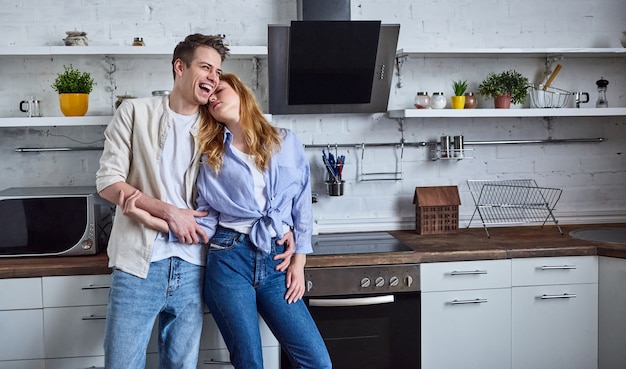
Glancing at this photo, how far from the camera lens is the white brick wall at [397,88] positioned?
3.18 m

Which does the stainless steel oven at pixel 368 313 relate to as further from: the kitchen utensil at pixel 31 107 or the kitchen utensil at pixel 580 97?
the kitchen utensil at pixel 31 107

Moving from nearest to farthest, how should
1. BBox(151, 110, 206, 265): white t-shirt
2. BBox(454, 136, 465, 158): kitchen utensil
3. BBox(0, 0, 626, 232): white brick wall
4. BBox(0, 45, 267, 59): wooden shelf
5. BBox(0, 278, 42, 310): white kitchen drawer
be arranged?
BBox(151, 110, 206, 265): white t-shirt
BBox(0, 278, 42, 310): white kitchen drawer
BBox(0, 45, 267, 59): wooden shelf
BBox(0, 0, 626, 232): white brick wall
BBox(454, 136, 465, 158): kitchen utensil

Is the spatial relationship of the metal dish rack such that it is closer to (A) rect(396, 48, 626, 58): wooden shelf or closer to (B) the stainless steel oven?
(A) rect(396, 48, 626, 58): wooden shelf

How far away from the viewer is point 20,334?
261cm

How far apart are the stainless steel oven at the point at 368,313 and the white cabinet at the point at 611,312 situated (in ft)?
Result: 2.85

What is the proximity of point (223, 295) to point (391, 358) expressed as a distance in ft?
2.96

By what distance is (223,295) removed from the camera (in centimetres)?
226

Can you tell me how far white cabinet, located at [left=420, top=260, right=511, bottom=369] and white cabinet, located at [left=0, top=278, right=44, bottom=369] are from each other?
165cm

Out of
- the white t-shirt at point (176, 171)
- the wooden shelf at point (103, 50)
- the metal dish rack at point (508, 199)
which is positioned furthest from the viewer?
the metal dish rack at point (508, 199)

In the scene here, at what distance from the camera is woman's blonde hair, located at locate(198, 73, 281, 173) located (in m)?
2.32

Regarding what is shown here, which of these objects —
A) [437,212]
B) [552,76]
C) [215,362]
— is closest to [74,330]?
[215,362]

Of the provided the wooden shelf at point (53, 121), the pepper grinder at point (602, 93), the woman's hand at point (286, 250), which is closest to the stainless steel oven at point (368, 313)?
→ the woman's hand at point (286, 250)

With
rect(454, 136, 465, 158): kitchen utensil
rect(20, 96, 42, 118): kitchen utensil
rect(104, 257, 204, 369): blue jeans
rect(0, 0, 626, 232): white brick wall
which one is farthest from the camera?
rect(454, 136, 465, 158): kitchen utensil

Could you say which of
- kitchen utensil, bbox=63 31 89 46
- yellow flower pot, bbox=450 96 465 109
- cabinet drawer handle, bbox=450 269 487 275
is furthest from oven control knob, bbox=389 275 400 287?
kitchen utensil, bbox=63 31 89 46
